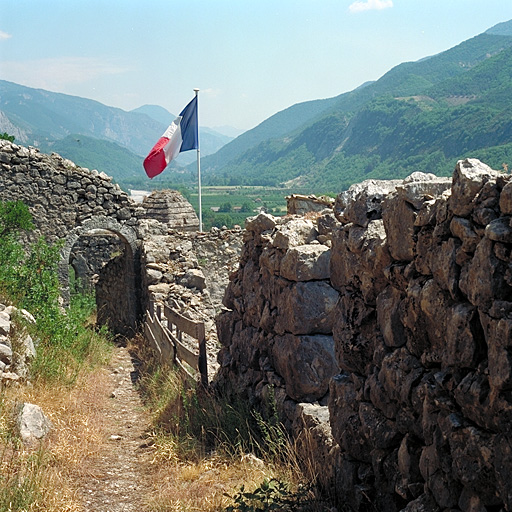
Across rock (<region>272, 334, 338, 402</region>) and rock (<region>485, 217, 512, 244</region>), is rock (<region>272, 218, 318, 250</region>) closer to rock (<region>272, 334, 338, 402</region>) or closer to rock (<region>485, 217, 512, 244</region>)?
rock (<region>272, 334, 338, 402</region>)

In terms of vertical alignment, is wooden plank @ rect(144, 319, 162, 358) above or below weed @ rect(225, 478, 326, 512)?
below

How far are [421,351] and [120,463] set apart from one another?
3842mm

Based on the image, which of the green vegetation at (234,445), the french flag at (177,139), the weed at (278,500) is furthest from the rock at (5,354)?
the french flag at (177,139)

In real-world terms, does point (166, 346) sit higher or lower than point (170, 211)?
lower

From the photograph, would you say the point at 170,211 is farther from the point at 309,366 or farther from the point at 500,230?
the point at 500,230

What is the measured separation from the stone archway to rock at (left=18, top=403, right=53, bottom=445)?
7880 millimetres

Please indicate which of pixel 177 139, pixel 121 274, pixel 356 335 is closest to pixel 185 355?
pixel 356 335

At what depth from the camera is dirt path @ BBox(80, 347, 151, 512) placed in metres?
5.13

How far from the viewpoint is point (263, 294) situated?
615 cm

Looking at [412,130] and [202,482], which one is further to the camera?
[412,130]

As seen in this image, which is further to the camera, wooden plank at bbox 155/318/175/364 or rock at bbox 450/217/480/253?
wooden plank at bbox 155/318/175/364

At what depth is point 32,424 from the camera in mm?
5914

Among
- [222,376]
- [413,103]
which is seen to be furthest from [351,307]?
[413,103]

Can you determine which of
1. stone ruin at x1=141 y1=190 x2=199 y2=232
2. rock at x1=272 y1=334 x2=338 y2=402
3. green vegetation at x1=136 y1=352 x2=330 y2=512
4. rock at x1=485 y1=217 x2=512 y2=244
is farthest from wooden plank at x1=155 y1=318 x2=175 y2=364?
stone ruin at x1=141 y1=190 x2=199 y2=232
